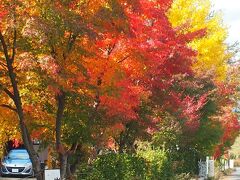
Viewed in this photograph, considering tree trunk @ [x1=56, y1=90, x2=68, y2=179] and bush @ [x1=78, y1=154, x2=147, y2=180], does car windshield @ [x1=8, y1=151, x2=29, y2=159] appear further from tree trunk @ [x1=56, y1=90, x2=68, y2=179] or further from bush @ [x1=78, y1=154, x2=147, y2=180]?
tree trunk @ [x1=56, y1=90, x2=68, y2=179]

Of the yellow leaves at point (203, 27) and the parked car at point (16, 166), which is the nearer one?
the parked car at point (16, 166)

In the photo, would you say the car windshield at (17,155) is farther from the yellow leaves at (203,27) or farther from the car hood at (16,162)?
the yellow leaves at (203,27)

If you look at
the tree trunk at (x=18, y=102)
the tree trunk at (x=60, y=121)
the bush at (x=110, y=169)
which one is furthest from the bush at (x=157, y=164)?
the tree trunk at (x=18, y=102)

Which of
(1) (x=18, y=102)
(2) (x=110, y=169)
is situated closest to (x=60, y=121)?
(1) (x=18, y=102)

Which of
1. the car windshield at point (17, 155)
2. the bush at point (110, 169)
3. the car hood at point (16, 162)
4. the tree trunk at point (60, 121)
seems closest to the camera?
the tree trunk at point (60, 121)

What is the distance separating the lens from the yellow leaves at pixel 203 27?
2883 centimetres

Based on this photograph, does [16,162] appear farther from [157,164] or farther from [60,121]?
[60,121]

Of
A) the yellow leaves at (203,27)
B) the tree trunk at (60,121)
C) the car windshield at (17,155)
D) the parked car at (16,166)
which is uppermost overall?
the yellow leaves at (203,27)

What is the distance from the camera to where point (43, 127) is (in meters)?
15.0

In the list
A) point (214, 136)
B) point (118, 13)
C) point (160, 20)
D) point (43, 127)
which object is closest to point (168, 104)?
point (160, 20)

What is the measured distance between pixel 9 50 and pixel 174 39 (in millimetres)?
7360

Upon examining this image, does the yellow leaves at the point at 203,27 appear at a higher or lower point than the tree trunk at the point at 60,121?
higher

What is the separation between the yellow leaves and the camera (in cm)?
2883

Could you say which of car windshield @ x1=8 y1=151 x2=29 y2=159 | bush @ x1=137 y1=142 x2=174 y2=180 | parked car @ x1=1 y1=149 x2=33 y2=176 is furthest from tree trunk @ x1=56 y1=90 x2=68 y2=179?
car windshield @ x1=8 y1=151 x2=29 y2=159
